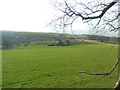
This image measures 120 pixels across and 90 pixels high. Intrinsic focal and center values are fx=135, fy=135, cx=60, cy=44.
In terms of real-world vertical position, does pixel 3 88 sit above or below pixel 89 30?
below

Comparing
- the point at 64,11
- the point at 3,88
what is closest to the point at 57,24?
the point at 64,11

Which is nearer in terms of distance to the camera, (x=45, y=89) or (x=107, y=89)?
(x=107, y=89)

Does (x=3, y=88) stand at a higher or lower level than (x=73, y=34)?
lower

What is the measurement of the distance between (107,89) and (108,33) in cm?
643

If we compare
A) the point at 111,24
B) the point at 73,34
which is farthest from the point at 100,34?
the point at 73,34

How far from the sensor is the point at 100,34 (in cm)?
468

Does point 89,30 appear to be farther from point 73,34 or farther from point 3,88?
point 3,88

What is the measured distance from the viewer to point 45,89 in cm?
1062

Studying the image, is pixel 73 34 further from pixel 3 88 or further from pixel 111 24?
pixel 3 88

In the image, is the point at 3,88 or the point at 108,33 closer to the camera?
the point at 108,33

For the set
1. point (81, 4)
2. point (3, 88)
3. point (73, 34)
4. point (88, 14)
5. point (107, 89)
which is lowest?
point (3, 88)

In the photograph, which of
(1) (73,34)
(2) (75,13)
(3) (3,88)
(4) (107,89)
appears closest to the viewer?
(2) (75,13)

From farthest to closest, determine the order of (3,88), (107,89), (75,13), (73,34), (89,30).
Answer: (3,88) < (107,89) < (89,30) < (73,34) < (75,13)

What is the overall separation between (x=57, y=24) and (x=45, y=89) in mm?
7902
